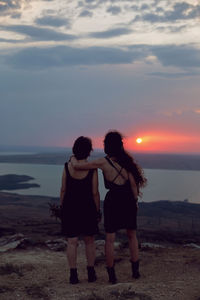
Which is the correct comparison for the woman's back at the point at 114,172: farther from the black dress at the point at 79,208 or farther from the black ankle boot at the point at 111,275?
the black ankle boot at the point at 111,275

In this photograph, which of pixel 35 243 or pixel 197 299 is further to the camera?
pixel 35 243

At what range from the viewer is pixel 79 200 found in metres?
4.51

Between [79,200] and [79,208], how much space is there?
0.35 feet

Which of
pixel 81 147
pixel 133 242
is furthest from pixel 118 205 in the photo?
pixel 81 147

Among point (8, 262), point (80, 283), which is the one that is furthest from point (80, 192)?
point (8, 262)

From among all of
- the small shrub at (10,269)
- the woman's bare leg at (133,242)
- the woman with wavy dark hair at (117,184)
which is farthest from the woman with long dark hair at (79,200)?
the small shrub at (10,269)

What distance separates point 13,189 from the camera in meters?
75.1

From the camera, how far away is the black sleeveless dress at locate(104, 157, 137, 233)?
4.49 m

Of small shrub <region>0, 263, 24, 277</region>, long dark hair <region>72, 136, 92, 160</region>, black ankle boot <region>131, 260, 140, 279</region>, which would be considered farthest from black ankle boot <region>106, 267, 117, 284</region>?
small shrub <region>0, 263, 24, 277</region>

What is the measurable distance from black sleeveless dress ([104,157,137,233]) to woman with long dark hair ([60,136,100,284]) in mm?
168

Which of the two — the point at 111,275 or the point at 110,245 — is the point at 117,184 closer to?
the point at 110,245

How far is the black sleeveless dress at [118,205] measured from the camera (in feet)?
14.7

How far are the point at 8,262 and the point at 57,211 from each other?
2410mm

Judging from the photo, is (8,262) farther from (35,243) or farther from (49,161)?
(49,161)
